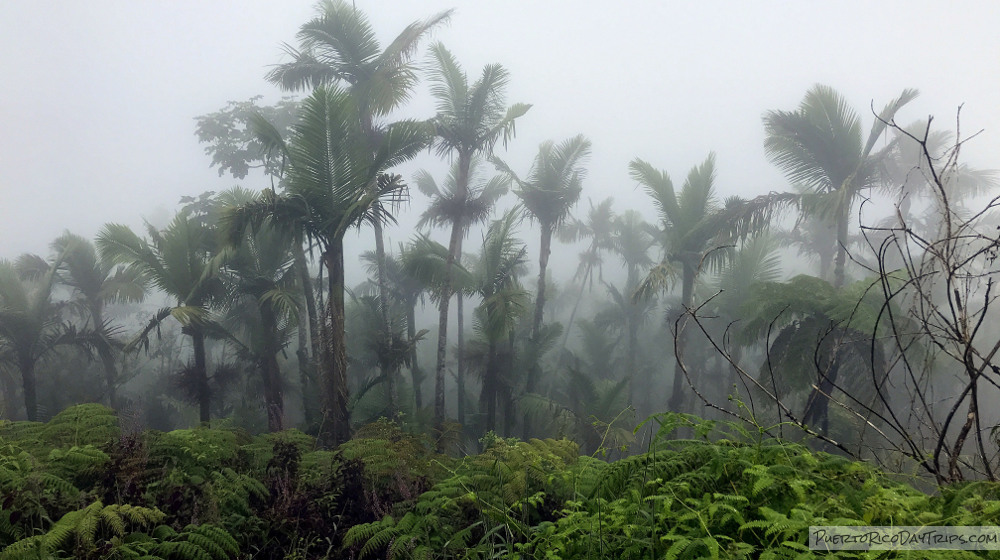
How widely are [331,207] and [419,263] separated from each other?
4.22 m

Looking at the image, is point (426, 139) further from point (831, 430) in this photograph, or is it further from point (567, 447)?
point (831, 430)

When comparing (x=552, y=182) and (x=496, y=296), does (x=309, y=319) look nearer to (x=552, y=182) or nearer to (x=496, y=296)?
(x=496, y=296)

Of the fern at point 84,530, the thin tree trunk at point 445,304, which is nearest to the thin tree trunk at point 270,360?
the thin tree trunk at point 445,304

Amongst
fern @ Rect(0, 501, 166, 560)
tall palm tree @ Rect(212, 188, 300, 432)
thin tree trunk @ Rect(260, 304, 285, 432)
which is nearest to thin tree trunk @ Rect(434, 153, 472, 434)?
tall palm tree @ Rect(212, 188, 300, 432)

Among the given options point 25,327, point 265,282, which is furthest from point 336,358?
point 25,327

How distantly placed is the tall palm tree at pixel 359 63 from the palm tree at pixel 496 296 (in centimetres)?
247

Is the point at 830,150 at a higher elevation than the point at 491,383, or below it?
higher

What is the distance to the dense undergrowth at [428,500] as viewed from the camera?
5.61 ft

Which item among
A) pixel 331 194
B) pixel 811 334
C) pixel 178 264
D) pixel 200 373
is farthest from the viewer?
pixel 200 373

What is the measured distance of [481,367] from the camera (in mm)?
14453

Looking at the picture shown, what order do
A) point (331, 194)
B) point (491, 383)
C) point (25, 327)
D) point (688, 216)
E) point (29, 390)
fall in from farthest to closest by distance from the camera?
point (25, 327) → point (29, 390) → point (688, 216) → point (491, 383) → point (331, 194)

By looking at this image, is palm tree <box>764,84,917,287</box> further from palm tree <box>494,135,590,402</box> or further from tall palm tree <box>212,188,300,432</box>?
tall palm tree <box>212,188,300,432</box>

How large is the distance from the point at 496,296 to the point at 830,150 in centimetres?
819

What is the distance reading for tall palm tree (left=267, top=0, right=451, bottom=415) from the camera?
11.3 meters
